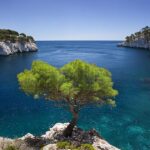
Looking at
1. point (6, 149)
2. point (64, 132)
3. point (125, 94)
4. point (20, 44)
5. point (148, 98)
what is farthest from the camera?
point (20, 44)

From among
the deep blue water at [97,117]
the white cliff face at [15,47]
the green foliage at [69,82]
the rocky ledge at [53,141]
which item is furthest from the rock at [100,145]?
the white cliff face at [15,47]

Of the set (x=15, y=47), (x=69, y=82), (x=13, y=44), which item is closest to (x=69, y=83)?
(x=69, y=82)

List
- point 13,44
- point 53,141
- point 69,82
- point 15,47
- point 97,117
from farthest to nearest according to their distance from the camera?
point 15,47
point 13,44
point 97,117
point 69,82
point 53,141

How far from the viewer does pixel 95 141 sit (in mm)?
31062

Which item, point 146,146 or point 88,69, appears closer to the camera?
point 88,69

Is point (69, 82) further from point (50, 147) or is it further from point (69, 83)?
point (50, 147)

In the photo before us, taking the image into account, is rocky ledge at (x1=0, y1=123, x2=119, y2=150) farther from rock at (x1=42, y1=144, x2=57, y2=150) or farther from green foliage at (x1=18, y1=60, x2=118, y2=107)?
green foliage at (x1=18, y1=60, x2=118, y2=107)

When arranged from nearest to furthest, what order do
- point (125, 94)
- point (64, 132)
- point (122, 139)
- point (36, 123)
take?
point (64, 132)
point (122, 139)
point (36, 123)
point (125, 94)

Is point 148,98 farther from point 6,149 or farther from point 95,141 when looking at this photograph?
point 6,149

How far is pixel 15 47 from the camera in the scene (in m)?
169

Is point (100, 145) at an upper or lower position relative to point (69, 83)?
lower

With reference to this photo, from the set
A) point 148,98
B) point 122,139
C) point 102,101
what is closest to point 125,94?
point 148,98

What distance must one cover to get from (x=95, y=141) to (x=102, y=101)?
5.08 metres

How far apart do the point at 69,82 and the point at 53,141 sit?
7.12 metres
